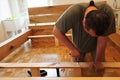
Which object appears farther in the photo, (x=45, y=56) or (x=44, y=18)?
(x=44, y=18)

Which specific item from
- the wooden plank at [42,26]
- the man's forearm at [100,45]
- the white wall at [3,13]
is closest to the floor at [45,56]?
the wooden plank at [42,26]

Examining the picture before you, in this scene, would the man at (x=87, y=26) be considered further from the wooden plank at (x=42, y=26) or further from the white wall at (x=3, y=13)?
the white wall at (x=3, y=13)

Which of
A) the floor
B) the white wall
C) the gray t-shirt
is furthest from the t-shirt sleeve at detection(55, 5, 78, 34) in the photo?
the white wall

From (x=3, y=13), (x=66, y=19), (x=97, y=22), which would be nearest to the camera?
(x=97, y=22)

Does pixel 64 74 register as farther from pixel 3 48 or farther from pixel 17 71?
pixel 3 48

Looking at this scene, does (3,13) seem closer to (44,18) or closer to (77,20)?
(44,18)

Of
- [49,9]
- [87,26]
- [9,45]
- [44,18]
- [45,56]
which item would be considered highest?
[87,26]

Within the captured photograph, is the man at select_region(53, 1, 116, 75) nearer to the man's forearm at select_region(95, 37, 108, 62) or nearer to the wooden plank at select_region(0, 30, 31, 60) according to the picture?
the man's forearm at select_region(95, 37, 108, 62)

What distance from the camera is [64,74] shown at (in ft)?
5.74

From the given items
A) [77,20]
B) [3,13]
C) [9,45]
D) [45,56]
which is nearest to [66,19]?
[77,20]

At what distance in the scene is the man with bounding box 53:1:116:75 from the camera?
86 cm

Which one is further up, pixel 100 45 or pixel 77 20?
pixel 77 20

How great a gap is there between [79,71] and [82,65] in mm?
80

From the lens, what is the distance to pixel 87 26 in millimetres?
888
